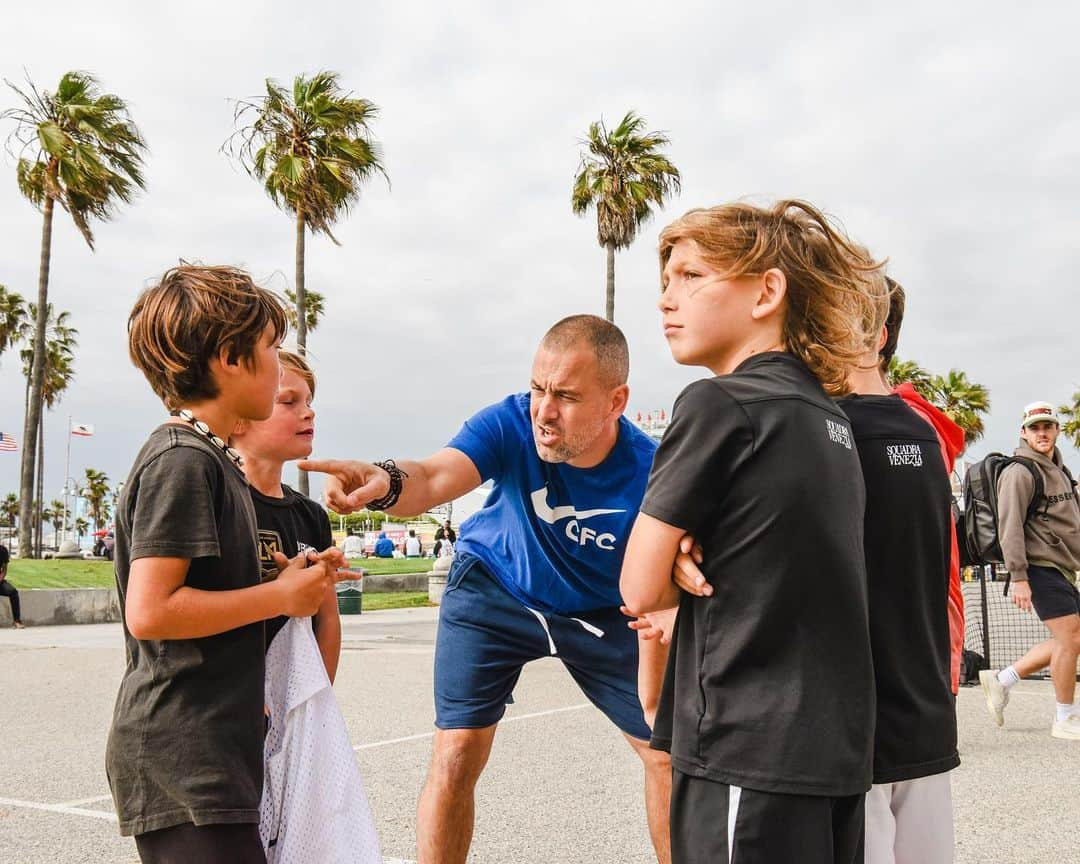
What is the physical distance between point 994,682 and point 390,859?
15.8 feet

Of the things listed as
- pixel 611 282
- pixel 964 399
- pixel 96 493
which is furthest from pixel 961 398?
Answer: pixel 96 493

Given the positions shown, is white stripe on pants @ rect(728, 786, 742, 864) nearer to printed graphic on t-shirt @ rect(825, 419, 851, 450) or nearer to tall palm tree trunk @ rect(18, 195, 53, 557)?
printed graphic on t-shirt @ rect(825, 419, 851, 450)

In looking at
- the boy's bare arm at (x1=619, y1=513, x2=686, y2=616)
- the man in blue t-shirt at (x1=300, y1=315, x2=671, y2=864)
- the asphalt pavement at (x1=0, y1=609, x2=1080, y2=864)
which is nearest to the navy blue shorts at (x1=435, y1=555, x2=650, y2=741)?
the man in blue t-shirt at (x1=300, y1=315, x2=671, y2=864)

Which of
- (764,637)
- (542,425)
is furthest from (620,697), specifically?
(764,637)

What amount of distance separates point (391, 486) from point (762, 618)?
66.7 inches

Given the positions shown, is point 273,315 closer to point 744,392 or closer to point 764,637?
point 744,392

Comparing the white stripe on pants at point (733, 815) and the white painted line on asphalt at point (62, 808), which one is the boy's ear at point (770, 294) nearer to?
the white stripe on pants at point (733, 815)

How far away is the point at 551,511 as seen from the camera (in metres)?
3.91

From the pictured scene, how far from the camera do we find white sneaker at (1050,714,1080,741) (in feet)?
22.2

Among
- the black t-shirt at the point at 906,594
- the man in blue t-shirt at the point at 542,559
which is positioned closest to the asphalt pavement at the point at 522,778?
the man in blue t-shirt at the point at 542,559

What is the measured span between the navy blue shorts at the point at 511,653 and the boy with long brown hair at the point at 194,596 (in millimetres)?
1597

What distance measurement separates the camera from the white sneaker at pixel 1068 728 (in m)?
6.78

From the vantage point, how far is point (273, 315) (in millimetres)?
2441

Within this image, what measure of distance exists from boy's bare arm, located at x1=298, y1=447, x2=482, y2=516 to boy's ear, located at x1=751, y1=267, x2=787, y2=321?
1.40 meters
